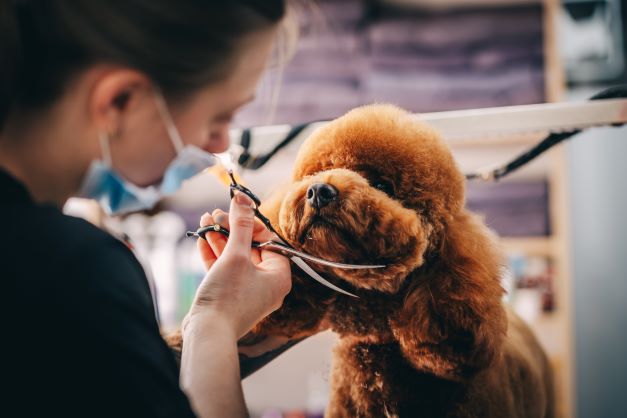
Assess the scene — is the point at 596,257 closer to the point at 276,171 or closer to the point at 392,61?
the point at 392,61

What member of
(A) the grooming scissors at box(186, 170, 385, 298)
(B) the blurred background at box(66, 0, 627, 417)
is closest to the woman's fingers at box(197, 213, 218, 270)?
(A) the grooming scissors at box(186, 170, 385, 298)

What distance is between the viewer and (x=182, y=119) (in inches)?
17.3

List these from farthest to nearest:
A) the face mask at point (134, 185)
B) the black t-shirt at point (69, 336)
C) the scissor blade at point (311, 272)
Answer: the scissor blade at point (311, 272), the face mask at point (134, 185), the black t-shirt at point (69, 336)

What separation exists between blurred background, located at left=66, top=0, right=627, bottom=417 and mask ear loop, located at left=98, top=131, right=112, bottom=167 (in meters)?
1.01

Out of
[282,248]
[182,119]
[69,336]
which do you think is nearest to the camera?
[69,336]

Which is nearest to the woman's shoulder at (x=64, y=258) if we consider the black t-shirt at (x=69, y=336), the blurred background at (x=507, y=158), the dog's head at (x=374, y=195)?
the black t-shirt at (x=69, y=336)

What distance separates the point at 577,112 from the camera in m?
0.62

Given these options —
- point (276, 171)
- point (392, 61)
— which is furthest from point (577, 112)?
point (276, 171)

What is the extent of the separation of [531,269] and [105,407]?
1488 millimetres

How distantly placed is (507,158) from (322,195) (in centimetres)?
128

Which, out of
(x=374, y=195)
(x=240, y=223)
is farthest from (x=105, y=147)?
(x=374, y=195)

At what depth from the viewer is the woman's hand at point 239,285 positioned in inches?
20.0

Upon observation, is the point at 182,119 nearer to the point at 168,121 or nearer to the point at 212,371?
the point at 168,121

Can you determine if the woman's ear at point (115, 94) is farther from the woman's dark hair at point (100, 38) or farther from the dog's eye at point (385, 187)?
the dog's eye at point (385, 187)
